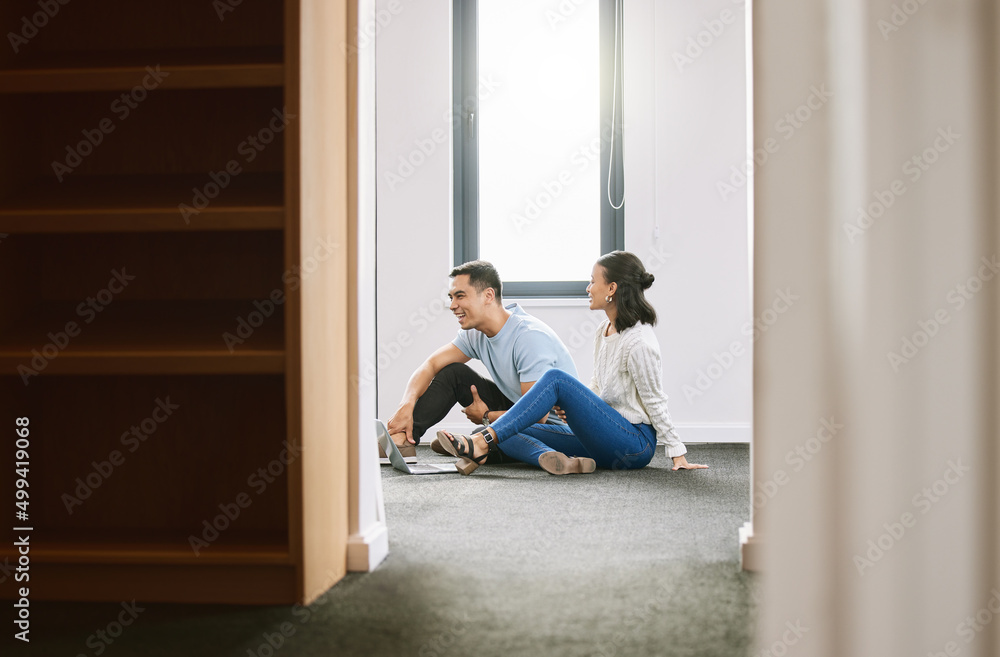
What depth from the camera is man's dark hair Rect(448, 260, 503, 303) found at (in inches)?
127

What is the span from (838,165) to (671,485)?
2014 mm

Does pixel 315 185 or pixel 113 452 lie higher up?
pixel 315 185

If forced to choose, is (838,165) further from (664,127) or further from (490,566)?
(664,127)

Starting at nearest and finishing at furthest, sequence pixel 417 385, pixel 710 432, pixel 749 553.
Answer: pixel 749 553 → pixel 417 385 → pixel 710 432

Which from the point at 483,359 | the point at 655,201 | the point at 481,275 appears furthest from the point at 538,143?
the point at 483,359

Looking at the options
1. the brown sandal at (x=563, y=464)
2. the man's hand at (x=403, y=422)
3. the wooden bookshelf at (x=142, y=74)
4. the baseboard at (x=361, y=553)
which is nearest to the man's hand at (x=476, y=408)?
the man's hand at (x=403, y=422)

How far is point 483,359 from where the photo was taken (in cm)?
336

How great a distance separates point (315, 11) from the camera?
56.9 inches

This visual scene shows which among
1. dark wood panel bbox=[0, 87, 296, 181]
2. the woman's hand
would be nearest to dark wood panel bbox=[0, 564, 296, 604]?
dark wood panel bbox=[0, 87, 296, 181]

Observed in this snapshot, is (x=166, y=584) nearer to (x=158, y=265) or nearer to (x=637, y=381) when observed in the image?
(x=158, y=265)

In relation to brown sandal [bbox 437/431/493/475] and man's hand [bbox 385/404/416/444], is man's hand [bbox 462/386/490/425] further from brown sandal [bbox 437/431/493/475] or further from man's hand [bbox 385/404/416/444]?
brown sandal [bbox 437/431/493/475]

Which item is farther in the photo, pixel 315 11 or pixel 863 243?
pixel 315 11

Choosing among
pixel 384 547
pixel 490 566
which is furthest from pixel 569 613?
pixel 384 547

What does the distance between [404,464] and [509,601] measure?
5.23 ft
